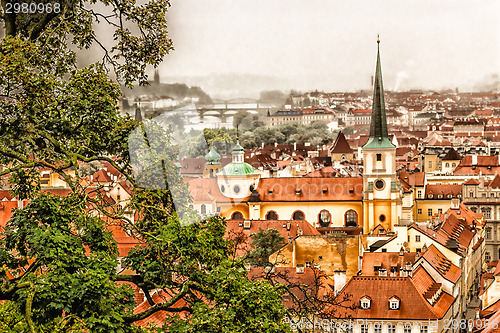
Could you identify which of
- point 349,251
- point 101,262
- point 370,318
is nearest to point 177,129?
point 101,262

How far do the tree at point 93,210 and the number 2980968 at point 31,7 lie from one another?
0.08 ft

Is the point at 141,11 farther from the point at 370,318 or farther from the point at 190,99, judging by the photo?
the point at 370,318

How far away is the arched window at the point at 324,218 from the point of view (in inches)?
1291

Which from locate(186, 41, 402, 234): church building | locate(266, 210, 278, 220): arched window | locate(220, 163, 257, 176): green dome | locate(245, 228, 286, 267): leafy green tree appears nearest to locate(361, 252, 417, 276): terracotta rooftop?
locate(245, 228, 286, 267): leafy green tree

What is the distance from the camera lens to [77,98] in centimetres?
470

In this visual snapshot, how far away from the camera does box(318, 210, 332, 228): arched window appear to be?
3278 cm

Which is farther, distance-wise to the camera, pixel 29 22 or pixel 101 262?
pixel 29 22

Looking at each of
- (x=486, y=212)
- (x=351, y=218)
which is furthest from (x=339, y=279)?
(x=486, y=212)

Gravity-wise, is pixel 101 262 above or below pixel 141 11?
below

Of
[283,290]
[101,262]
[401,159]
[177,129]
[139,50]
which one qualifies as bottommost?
[401,159]

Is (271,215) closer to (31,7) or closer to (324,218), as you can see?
(324,218)

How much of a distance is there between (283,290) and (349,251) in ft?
55.4

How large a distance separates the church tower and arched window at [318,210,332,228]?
1.48 meters

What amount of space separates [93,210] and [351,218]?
2878cm
